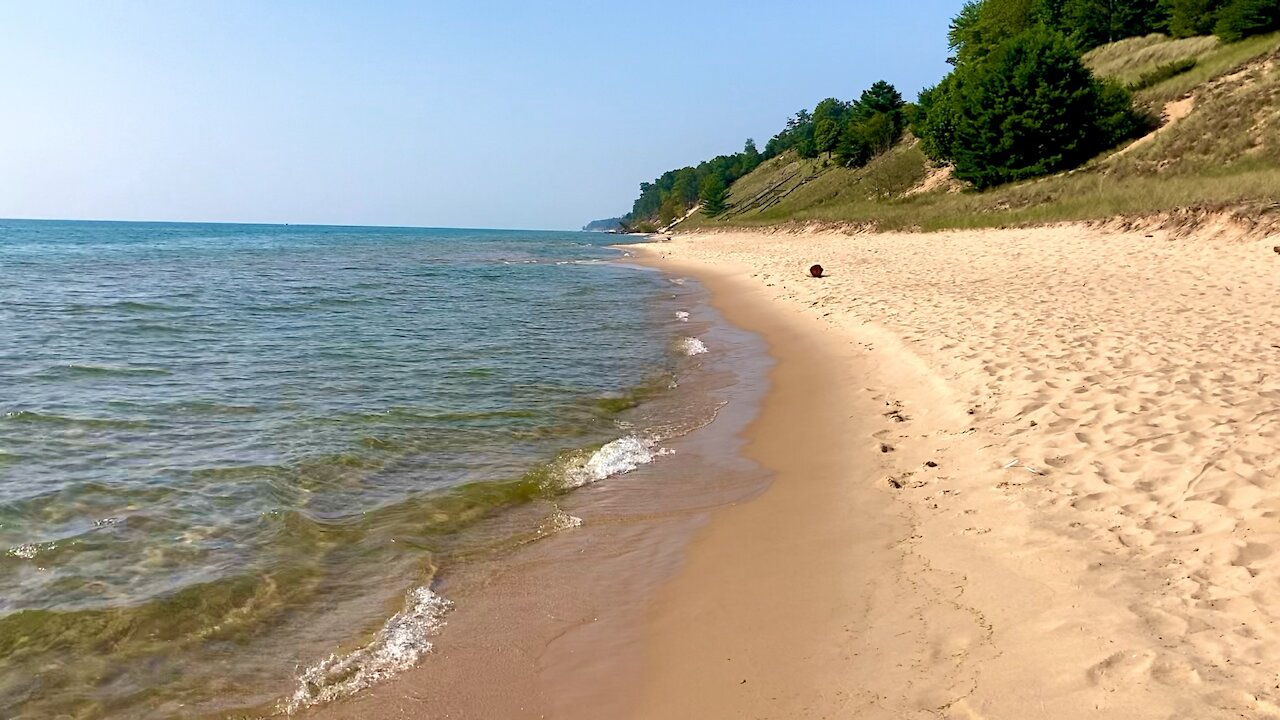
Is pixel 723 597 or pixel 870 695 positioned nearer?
pixel 870 695

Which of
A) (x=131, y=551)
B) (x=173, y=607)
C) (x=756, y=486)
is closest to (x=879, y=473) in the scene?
(x=756, y=486)

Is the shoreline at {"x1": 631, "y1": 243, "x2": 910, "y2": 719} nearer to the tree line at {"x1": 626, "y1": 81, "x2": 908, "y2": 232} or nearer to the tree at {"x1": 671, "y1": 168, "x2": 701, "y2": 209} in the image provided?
the tree line at {"x1": 626, "y1": 81, "x2": 908, "y2": 232}

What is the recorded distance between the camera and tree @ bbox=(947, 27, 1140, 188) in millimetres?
36312

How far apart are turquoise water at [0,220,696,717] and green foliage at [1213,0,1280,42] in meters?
42.2

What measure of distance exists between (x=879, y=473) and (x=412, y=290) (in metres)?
23.4

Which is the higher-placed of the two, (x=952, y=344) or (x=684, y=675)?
(x=952, y=344)

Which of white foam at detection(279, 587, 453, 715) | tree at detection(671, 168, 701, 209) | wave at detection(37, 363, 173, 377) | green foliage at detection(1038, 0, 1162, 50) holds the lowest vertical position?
white foam at detection(279, 587, 453, 715)

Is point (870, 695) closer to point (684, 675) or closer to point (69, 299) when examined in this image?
point (684, 675)

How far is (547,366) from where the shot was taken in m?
12.8

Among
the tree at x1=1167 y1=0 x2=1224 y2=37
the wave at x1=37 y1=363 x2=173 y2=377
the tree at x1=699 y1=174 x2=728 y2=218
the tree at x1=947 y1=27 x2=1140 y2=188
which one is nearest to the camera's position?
the wave at x1=37 y1=363 x2=173 y2=377

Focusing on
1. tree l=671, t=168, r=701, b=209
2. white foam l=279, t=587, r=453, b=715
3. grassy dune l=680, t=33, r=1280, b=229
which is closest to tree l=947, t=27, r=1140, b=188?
grassy dune l=680, t=33, r=1280, b=229

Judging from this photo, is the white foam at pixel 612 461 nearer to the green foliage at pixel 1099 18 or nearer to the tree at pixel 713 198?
the green foliage at pixel 1099 18

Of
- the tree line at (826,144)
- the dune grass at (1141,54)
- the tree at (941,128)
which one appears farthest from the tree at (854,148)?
the dune grass at (1141,54)

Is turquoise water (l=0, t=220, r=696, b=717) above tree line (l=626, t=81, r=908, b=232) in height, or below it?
below
